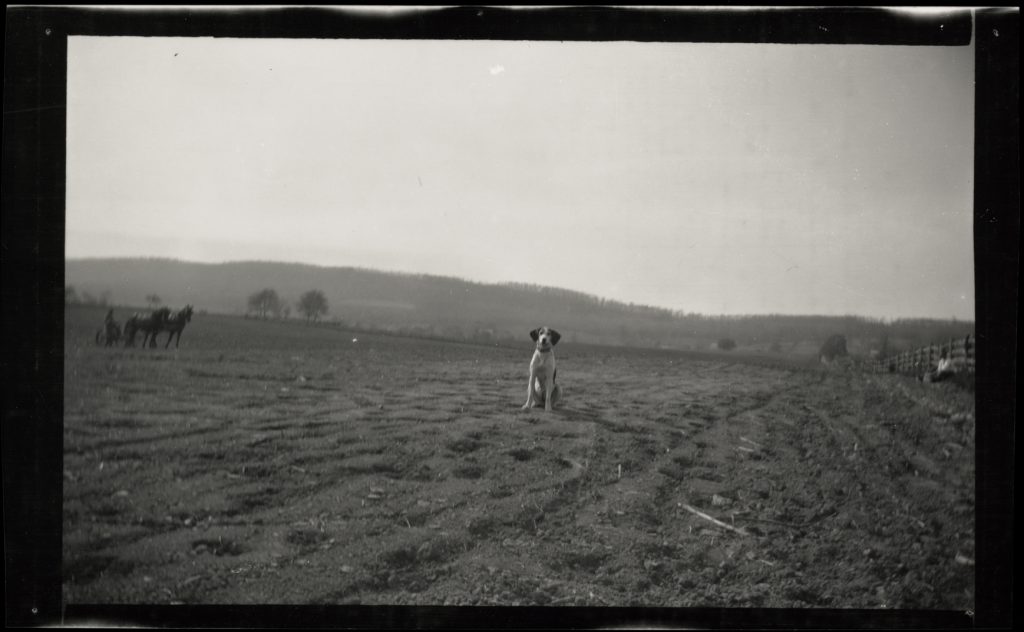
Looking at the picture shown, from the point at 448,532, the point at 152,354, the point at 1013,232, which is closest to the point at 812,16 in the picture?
the point at 1013,232

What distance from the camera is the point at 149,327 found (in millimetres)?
3953

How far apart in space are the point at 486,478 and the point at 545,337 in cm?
88

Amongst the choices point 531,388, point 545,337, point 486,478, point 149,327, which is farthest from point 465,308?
point 149,327

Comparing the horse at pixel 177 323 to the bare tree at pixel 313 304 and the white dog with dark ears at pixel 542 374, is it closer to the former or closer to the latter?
the bare tree at pixel 313 304

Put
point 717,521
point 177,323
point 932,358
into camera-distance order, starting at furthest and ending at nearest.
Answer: point 932,358, point 177,323, point 717,521

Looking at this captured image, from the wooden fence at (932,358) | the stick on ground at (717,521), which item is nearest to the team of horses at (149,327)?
the stick on ground at (717,521)

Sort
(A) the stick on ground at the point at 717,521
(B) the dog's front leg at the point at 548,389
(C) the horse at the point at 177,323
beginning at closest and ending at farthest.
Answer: (A) the stick on ground at the point at 717,521, (C) the horse at the point at 177,323, (B) the dog's front leg at the point at 548,389

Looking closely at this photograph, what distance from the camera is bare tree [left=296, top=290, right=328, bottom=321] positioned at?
401 centimetres

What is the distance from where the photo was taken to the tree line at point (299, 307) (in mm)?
3990

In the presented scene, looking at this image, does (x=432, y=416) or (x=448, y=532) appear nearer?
(x=448, y=532)

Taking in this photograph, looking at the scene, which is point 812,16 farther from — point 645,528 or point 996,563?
point 996,563

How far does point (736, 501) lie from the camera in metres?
3.95

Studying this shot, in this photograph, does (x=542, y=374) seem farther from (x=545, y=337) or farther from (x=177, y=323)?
(x=177, y=323)

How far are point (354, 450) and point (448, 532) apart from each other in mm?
708
